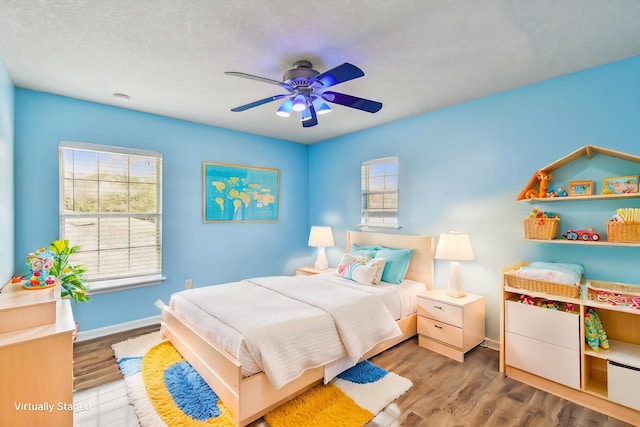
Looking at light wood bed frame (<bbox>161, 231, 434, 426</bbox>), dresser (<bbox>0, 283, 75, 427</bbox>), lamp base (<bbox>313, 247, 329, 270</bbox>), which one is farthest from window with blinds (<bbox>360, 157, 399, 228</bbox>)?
dresser (<bbox>0, 283, 75, 427</bbox>)

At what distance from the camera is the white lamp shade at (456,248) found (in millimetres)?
3000

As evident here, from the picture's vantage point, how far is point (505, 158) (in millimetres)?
3014

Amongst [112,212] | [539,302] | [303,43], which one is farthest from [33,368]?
[539,302]

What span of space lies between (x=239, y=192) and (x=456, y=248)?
309cm

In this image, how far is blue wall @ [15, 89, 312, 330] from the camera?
9.91 feet

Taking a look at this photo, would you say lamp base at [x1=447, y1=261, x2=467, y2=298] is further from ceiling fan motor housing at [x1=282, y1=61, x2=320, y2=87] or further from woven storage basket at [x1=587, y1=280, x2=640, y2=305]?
ceiling fan motor housing at [x1=282, y1=61, x2=320, y2=87]

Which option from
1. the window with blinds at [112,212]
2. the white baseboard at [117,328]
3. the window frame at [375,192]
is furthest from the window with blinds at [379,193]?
the white baseboard at [117,328]

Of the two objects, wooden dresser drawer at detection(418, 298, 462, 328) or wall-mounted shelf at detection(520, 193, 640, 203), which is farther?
wooden dresser drawer at detection(418, 298, 462, 328)

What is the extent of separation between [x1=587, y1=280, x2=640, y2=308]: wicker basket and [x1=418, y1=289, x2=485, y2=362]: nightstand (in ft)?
3.07

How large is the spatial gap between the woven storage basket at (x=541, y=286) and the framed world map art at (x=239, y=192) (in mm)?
3413

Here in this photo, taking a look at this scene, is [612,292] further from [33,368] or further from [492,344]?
[33,368]

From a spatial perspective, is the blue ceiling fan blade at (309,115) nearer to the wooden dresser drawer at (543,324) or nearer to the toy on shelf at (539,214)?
the toy on shelf at (539,214)

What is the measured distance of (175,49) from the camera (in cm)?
223

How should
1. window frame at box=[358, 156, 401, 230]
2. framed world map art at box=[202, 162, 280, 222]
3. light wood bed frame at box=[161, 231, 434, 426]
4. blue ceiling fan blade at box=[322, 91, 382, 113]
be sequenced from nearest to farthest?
light wood bed frame at box=[161, 231, 434, 426] < blue ceiling fan blade at box=[322, 91, 382, 113] < window frame at box=[358, 156, 401, 230] < framed world map art at box=[202, 162, 280, 222]
